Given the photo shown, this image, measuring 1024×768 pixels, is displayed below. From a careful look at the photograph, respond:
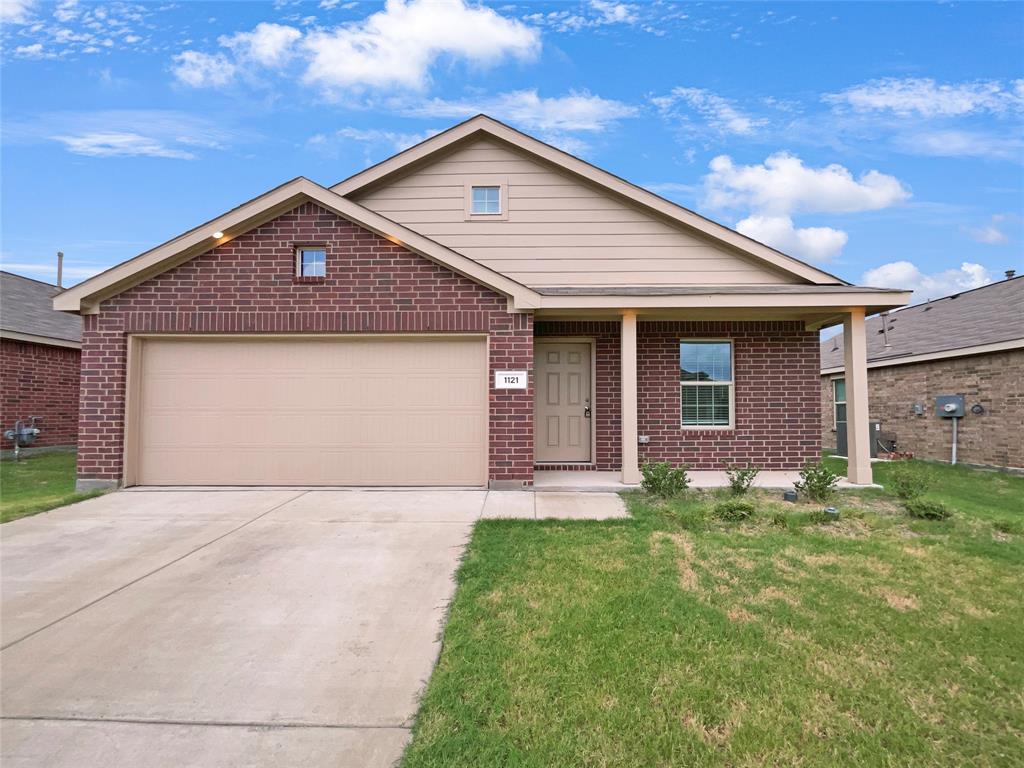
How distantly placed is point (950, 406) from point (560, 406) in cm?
972

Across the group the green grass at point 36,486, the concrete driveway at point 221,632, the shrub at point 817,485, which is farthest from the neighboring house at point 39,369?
the shrub at point 817,485

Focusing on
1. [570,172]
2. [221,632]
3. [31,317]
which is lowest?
[221,632]

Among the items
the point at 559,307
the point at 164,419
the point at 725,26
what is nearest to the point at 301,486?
the point at 164,419

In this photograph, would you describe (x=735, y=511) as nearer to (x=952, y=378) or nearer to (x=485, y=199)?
(x=485, y=199)

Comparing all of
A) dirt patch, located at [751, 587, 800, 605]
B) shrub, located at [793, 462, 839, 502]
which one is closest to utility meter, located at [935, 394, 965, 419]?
shrub, located at [793, 462, 839, 502]

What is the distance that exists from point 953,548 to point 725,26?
38.8ft

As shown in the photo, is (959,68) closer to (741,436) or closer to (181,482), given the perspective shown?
(741,436)

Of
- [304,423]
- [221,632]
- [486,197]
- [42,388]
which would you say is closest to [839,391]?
[486,197]

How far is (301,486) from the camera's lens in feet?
25.7

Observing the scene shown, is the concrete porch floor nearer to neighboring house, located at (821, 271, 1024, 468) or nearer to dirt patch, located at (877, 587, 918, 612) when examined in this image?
dirt patch, located at (877, 587, 918, 612)

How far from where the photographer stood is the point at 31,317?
13750 mm

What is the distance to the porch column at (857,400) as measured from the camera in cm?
798

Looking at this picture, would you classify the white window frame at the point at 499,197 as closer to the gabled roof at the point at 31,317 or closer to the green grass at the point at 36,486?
the green grass at the point at 36,486

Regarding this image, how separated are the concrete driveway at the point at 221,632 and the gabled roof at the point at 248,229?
10.7 feet
